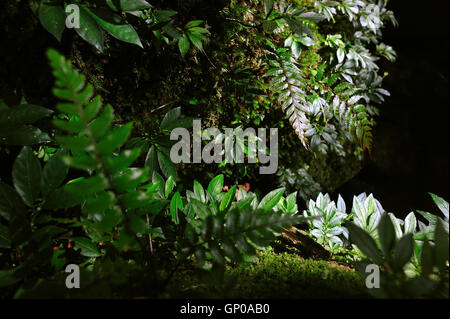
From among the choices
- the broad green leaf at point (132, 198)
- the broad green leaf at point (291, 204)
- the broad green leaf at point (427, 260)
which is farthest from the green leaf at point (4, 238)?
the broad green leaf at point (291, 204)

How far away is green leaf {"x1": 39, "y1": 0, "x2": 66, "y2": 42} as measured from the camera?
0.96 m

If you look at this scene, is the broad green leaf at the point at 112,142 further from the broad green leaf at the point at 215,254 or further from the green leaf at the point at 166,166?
the green leaf at the point at 166,166

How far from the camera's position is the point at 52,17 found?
3.18ft

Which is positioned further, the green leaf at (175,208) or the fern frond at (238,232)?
the green leaf at (175,208)

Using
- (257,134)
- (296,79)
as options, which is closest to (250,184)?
(257,134)

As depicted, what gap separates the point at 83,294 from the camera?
624 millimetres

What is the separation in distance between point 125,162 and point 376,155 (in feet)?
11.6

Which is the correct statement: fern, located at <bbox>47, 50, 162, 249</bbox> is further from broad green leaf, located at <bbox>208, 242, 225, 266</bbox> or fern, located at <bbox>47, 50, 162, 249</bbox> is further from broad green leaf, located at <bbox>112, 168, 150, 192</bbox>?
broad green leaf, located at <bbox>208, 242, 225, 266</bbox>

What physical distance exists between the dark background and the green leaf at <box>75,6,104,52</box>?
3245 millimetres

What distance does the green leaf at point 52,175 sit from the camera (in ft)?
2.74

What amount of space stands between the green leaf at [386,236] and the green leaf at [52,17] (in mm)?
1163

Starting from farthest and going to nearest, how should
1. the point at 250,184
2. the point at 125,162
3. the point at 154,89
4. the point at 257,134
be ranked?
the point at 250,184 < the point at 257,134 < the point at 154,89 < the point at 125,162

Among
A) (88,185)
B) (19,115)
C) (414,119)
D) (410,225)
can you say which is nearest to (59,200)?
(88,185)
